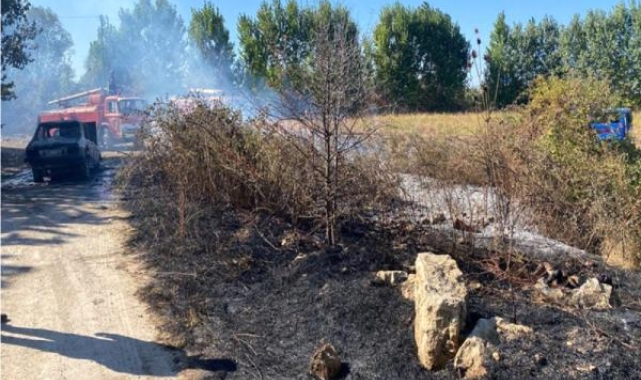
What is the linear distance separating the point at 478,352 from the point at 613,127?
697cm

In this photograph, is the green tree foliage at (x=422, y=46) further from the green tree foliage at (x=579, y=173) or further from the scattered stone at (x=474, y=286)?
the scattered stone at (x=474, y=286)

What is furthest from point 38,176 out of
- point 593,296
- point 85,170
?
point 593,296

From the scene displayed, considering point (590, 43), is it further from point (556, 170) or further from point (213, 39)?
point (556, 170)

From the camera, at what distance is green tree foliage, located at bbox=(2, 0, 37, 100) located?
18688mm

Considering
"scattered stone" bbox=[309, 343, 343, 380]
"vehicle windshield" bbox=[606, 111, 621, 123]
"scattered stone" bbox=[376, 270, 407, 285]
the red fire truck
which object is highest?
the red fire truck

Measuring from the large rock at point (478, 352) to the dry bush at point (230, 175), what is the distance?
280cm

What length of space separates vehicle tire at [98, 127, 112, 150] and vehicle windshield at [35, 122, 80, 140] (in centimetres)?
981

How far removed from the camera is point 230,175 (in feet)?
27.7

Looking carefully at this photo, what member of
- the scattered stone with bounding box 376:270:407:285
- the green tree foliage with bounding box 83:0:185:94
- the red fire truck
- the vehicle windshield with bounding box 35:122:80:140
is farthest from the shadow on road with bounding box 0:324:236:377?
the green tree foliage with bounding box 83:0:185:94

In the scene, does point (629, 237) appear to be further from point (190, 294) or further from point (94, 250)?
point (94, 250)

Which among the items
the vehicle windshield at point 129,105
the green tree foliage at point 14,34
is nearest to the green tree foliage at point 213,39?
the vehicle windshield at point 129,105

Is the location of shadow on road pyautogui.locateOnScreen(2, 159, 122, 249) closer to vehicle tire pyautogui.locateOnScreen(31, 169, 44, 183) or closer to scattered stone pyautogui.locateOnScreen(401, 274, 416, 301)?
vehicle tire pyautogui.locateOnScreen(31, 169, 44, 183)

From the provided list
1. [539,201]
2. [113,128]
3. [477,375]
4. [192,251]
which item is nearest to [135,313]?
[192,251]

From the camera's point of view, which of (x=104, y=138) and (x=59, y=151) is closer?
(x=59, y=151)
